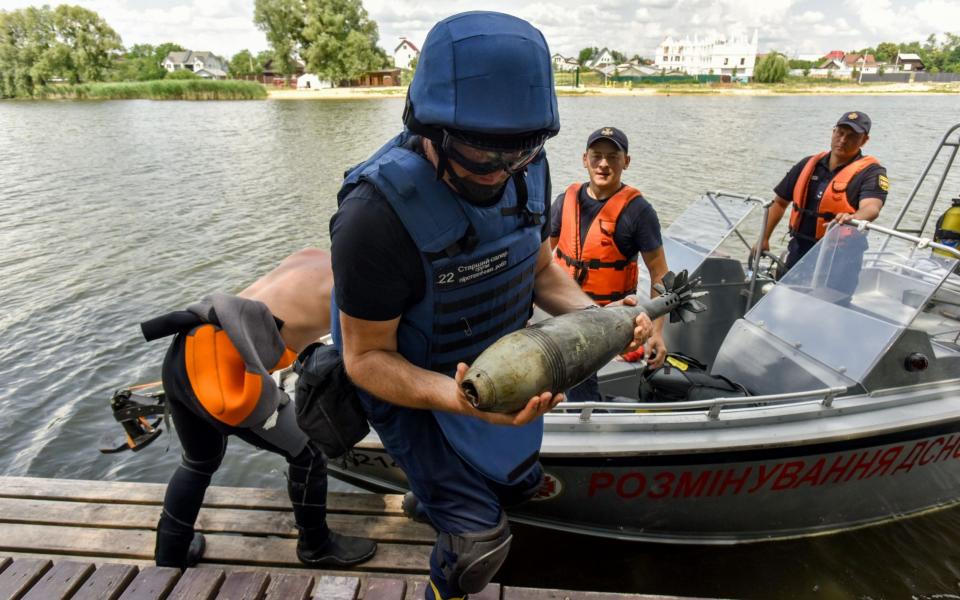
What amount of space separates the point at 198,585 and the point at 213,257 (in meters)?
9.18

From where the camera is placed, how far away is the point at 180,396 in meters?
2.43

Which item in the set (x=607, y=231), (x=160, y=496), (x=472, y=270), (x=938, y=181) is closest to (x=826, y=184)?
(x=938, y=181)

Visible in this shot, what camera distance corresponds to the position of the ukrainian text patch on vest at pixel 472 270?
1590 millimetres

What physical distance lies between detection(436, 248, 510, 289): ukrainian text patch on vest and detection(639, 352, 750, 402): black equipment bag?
7.65 feet

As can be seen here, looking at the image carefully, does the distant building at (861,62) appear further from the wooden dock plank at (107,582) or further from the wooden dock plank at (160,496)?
the wooden dock plank at (107,582)

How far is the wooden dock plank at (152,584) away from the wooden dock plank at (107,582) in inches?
1.2

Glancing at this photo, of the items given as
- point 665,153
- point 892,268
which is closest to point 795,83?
point 665,153

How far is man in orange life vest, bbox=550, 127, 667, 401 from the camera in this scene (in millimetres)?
3822

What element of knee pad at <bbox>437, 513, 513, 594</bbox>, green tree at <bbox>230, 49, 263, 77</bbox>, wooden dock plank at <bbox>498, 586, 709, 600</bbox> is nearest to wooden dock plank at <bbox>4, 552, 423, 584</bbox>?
wooden dock plank at <bbox>498, 586, 709, 600</bbox>

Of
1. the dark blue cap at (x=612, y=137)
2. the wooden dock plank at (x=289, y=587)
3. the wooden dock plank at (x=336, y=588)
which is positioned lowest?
the wooden dock plank at (x=289, y=587)

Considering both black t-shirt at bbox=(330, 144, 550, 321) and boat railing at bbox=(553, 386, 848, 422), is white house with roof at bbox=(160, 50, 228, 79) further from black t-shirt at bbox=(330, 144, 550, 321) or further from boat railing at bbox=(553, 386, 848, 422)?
black t-shirt at bbox=(330, 144, 550, 321)

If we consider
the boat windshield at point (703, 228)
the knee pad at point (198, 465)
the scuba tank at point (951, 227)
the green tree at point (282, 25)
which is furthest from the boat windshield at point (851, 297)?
the green tree at point (282, 25)

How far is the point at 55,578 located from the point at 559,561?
298 centimetres

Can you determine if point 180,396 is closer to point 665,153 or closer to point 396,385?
point 396,385
